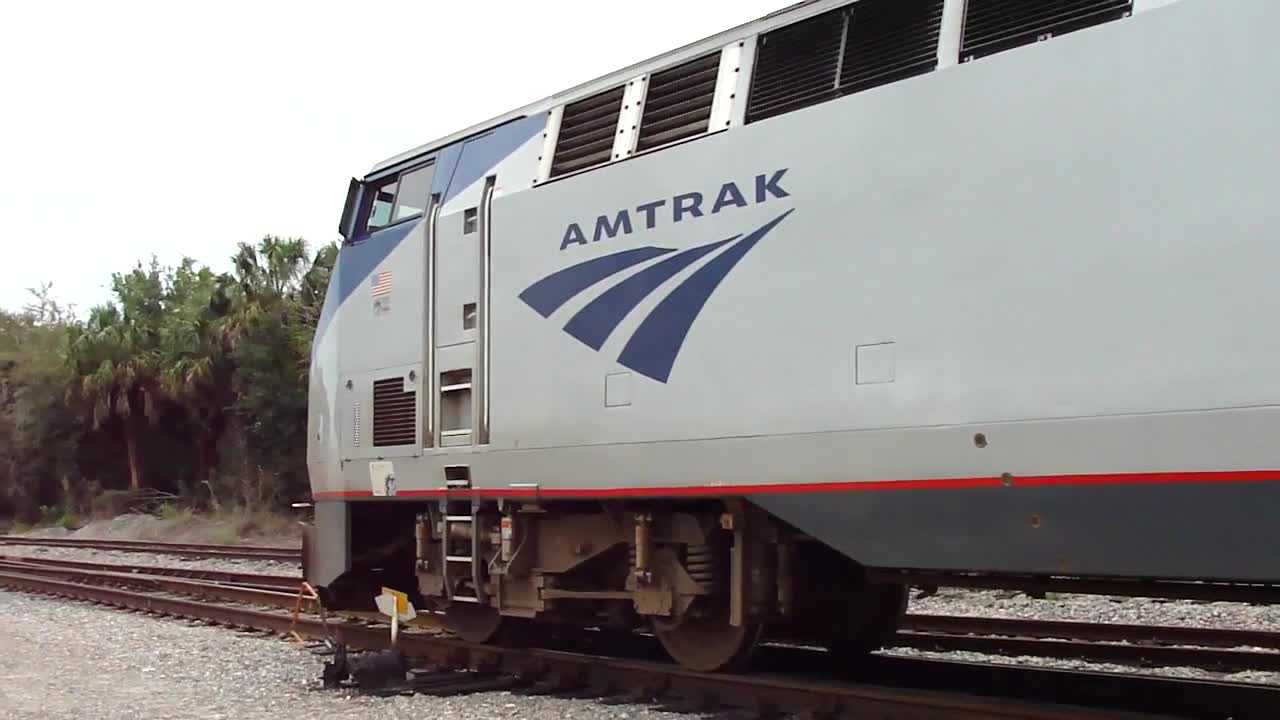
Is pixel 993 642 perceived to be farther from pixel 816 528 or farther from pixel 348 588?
pixel 348 588

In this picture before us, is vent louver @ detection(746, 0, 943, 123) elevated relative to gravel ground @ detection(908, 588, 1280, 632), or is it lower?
elevated

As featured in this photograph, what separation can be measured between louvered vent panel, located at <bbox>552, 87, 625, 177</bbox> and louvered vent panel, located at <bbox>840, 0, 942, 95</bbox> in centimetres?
180

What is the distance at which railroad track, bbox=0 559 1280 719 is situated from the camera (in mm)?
6062

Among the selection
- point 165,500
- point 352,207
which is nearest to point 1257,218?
point 352,207

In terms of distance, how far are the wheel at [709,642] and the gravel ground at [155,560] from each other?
33.1 feet

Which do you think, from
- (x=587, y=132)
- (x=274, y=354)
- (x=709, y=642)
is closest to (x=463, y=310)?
(x=587, y=132)

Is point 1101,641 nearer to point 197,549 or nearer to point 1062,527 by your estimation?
point 1062,527

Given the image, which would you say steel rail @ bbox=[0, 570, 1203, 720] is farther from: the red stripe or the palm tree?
the palm tree

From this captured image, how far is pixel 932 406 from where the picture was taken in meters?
5.30

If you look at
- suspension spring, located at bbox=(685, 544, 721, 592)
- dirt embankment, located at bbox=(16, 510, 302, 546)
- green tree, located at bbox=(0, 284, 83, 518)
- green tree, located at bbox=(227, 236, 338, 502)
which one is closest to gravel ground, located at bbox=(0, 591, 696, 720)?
suspension spring, located at bbox=(685, 544, 721, 592)

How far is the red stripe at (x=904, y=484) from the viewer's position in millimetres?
4480

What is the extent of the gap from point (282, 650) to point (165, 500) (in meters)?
30.2

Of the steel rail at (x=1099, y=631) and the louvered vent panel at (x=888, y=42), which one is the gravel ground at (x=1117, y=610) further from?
the louvered vent panel at (x=888, y=42)

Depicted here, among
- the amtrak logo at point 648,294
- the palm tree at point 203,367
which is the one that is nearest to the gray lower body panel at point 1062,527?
the amtrak logo at point 648,294
